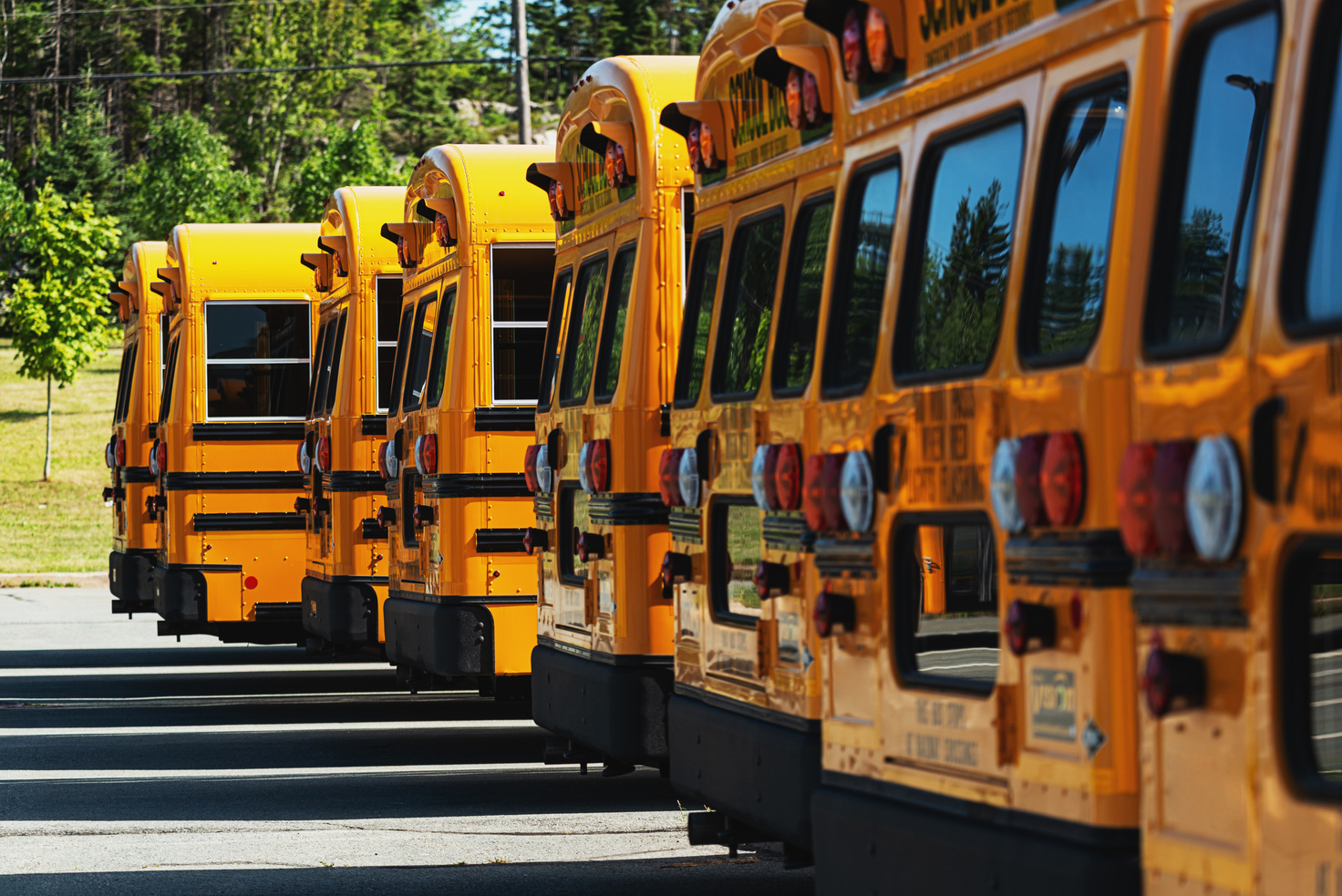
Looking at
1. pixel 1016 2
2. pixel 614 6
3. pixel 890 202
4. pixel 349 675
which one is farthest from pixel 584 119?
pixel 614 6

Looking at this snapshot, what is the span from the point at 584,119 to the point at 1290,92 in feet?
17.2

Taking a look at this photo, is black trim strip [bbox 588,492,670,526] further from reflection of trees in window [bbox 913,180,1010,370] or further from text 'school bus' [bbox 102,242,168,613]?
text 'school bus' [bbox 102,242,168,613]

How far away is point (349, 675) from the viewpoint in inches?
609

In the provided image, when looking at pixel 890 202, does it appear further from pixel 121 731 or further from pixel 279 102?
pixel 279 102

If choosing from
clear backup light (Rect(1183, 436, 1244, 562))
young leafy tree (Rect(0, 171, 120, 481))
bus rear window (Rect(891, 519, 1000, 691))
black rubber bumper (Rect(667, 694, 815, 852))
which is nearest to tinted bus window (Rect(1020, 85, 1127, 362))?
bus rear window (Rect(891, 519, 1000, 691))

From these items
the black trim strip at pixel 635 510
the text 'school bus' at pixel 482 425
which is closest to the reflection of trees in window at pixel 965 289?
the black trim strip at pixel 635 510

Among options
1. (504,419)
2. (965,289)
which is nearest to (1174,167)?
(965,289)

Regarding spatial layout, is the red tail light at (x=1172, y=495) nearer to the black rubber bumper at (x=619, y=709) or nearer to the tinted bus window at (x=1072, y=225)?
the tinted bus window at (x=1072, y=225)

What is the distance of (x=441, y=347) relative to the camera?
990 centimetres

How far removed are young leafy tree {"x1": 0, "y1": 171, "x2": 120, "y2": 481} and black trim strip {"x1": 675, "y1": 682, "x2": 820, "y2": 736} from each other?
32.5 m

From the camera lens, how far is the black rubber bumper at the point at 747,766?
495 cm

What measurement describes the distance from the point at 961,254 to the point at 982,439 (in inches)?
22.8

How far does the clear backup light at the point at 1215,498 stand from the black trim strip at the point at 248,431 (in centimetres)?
1121

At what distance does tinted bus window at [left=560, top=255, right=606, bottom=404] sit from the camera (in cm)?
768
